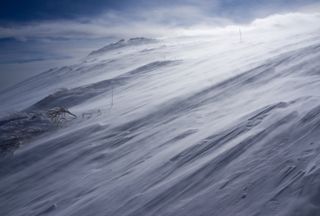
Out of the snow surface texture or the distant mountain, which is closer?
the snow surface texture

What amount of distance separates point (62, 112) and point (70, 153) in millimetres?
1631

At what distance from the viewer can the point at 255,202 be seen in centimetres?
169

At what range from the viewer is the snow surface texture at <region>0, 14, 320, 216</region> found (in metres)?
1.83

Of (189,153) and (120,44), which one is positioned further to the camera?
(120,44)

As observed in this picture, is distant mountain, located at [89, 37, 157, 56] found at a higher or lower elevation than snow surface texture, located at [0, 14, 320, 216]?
higher

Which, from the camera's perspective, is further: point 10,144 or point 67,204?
point 10,144

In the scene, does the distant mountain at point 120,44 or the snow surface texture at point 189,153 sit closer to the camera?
the snow surface texture at point 189,153

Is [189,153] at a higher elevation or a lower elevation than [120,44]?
lower

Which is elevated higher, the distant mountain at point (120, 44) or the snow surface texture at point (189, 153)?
the distant mountain at point (120, 44)

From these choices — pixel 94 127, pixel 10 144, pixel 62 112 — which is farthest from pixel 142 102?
pixel 10 144

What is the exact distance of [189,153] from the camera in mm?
2619

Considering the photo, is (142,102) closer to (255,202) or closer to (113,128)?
(113,128)

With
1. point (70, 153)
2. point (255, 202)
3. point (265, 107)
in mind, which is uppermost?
point (265, 107)

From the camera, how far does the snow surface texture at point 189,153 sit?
6.01ft
